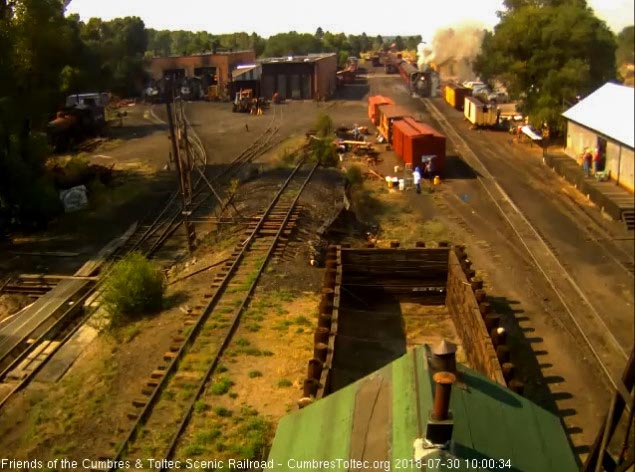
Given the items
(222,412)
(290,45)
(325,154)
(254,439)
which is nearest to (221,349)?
(222,412)

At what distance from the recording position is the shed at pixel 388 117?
113 ft

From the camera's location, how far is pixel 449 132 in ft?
129

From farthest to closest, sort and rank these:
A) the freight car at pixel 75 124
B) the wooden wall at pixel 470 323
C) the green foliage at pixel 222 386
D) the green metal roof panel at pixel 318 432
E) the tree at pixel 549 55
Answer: the freight car at pixel 75 124, the tree at pixel 549 55, the green foliage at pixel 222 386, the wooden wall at pixel 470 323, the green metal roof panel at pixel 318 432

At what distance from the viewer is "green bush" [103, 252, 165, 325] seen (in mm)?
13883

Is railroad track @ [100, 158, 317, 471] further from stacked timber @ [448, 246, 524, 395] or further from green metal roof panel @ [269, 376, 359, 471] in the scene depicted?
stacked timber @ [448, 246, 524, 395]

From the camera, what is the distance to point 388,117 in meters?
34.9

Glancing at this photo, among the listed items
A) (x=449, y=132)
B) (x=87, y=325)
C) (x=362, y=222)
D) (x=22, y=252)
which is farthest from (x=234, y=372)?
(x=449, y=132)

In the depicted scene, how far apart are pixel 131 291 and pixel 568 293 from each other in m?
10.0

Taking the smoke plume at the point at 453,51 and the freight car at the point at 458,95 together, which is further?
the smoke plume at the point at 453,51

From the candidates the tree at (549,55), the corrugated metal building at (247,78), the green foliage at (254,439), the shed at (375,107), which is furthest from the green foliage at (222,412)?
the corrugated metal building at (247,78)

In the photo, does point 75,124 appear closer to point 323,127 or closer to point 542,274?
point 323,127

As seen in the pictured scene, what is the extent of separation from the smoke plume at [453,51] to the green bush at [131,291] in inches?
2768

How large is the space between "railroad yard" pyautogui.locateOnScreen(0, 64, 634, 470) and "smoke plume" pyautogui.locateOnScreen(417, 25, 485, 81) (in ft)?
190

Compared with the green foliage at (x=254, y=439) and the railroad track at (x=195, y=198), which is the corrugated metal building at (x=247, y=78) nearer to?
the railroad track at (x=195, y=198)
